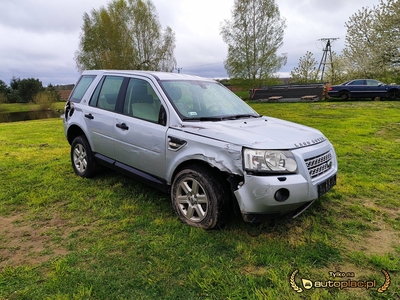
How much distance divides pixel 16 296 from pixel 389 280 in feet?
9.57

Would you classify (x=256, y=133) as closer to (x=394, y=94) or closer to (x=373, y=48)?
(x=394, y=94)

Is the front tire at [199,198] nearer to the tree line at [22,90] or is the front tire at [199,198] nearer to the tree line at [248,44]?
the tree line at [248,44]

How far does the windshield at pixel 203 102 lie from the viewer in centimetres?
344

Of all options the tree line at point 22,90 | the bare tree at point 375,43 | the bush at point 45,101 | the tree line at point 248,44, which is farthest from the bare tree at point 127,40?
the bare tree at point 375,43

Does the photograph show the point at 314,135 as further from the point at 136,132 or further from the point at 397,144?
the point at 397,144

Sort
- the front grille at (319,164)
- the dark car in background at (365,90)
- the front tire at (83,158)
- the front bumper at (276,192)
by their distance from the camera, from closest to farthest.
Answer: the front bumper at (276,192), the front grille at (319,164), the front tire at (83,158), the dark car in background at (365,90)

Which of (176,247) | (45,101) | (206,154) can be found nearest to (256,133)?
(206,154)

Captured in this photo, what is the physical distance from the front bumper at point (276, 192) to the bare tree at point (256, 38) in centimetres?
2632

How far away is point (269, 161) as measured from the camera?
105 inches

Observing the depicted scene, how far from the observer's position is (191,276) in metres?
2.35

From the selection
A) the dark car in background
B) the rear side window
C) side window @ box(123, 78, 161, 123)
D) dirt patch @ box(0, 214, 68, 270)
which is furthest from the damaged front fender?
the dark car in background

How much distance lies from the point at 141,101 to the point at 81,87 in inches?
69.5

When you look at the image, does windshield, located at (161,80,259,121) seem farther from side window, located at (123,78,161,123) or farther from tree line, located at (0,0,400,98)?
tree line, located at (0,0,400,98)

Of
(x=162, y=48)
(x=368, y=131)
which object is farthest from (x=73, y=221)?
(x=162, y=48)
